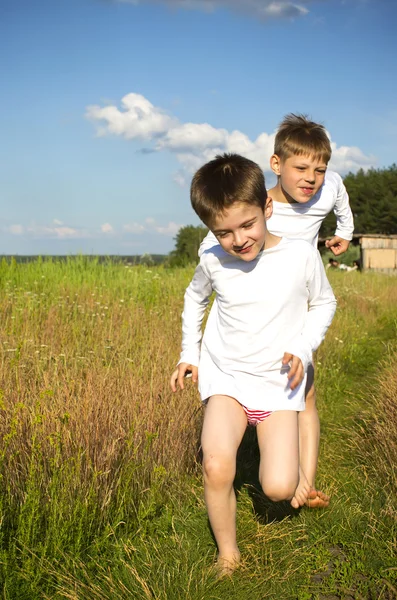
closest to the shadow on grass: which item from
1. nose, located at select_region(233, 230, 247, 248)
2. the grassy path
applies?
the grassy path

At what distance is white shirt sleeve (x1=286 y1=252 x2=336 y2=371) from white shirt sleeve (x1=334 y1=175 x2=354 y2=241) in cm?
102

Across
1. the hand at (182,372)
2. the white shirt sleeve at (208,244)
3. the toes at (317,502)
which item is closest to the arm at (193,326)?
the hand at (182,372)

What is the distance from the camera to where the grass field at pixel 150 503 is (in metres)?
2.85

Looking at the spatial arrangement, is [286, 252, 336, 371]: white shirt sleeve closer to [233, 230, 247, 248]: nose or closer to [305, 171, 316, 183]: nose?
[233, 230, 247, 248]: nose

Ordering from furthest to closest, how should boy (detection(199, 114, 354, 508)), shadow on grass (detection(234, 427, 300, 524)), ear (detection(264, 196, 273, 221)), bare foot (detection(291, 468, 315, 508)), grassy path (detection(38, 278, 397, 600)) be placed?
boy (detection(199, 114, 354, 508)) → shadow on grass (detection(234, 427, 300, 524)) → bare foot (detection(291, 468, 315, 508)) → ear (detection(264, 196, 273, 221)) → grassy path (detection(38, 278, 397, 600))

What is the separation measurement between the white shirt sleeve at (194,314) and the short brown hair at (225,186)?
396 mm

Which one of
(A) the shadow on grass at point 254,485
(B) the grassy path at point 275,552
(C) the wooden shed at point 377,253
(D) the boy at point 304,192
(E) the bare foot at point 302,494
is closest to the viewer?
A: (B) the grassy path at point 275,552

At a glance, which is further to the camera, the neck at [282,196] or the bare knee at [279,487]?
the neck at [282,196]

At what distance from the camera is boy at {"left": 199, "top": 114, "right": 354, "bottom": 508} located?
3701 mm

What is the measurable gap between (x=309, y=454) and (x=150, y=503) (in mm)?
909

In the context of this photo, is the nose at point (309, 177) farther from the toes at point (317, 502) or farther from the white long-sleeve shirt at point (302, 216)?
the toes at point (317, 502)

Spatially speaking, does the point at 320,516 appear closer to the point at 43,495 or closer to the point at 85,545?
the point at 85,545

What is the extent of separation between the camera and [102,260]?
11484 millimetres

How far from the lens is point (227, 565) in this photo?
2.94 meters
